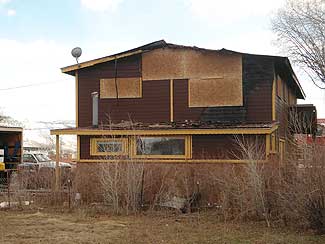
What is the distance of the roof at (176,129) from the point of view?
15562 mm

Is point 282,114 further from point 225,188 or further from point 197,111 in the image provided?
point 225,188

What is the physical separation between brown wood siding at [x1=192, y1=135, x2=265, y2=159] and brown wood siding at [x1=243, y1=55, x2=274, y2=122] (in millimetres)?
1534

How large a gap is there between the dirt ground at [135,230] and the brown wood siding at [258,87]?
17.5ft

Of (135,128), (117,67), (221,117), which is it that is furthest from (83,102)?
(221,117)

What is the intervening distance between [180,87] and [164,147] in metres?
2.68

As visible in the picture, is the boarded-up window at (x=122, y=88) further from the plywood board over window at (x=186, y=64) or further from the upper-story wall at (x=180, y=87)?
the plywood board over window at (x=186, y=64)

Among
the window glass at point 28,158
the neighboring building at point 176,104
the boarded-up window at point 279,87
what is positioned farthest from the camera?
the window glass at point 28,158

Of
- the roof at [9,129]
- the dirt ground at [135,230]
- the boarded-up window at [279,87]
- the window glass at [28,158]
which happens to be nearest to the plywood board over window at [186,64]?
the boarded-up window at [279,87]

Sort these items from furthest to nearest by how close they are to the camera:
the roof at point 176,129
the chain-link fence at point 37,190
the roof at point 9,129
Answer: the roof at point 9,129 → the roof at point 176,129 → the chain-link fence at point 37,190

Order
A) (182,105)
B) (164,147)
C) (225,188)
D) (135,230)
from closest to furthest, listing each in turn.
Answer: (135,230) → (225,188) → (164,147) → (182,105)

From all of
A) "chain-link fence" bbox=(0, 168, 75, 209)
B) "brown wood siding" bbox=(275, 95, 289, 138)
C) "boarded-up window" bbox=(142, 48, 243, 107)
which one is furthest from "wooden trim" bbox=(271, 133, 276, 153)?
"chain-link fence" bbox=(0, 168, 75, 209)

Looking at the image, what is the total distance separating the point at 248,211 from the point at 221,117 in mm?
6016

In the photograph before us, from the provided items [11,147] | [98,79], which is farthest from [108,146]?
[11,147]

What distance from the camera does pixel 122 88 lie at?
1916 cm
